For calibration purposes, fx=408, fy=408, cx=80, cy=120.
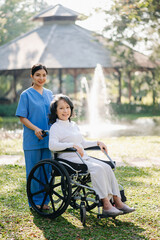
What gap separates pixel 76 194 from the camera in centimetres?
411

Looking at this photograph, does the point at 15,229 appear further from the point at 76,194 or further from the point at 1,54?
the point at 1,54

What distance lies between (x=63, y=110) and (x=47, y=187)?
784mm

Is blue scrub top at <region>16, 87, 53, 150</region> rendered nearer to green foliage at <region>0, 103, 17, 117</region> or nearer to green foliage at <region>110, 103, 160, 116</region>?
green foliage at <region>0, 103, 17, 117</region>

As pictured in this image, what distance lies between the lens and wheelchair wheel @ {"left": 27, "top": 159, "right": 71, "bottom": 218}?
381 centimetres

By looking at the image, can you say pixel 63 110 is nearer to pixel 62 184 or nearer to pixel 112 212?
pixel 62 184

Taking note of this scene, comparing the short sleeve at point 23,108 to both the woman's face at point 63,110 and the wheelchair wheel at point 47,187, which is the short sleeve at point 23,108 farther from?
the wheelchair wheel at point 47,187

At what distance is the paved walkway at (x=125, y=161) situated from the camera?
6.96m

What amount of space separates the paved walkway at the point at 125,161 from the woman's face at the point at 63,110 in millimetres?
2878

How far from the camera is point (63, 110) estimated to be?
413 cm

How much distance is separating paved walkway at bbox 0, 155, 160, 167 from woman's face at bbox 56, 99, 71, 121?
2878 mm

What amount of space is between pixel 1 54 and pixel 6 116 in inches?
195

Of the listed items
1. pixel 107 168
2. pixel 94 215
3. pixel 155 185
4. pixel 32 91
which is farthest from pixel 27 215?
pixel 155 185

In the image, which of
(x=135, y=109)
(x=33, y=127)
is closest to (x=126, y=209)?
(x=33, y=127)

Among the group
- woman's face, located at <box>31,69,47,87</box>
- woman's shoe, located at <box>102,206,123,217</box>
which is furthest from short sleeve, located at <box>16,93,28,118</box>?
woman's shoe, located at <box>102,206,123,217</box>
